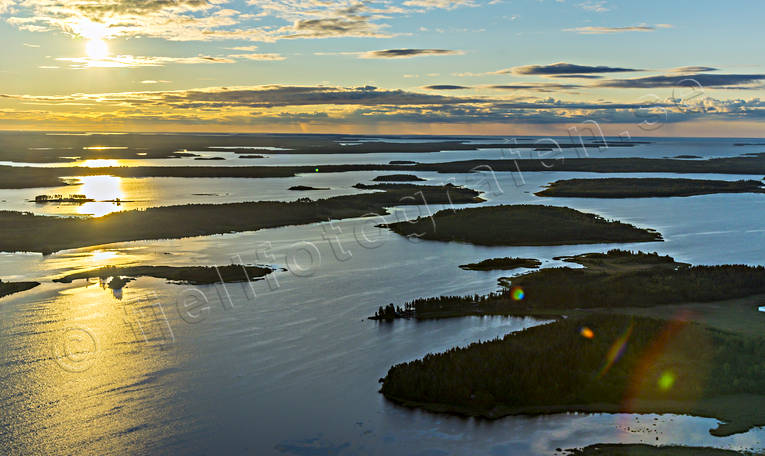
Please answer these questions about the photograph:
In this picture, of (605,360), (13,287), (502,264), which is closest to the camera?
(605,360)

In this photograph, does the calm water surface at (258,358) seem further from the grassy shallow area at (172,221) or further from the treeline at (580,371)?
the grassy shallow area at (172,221)

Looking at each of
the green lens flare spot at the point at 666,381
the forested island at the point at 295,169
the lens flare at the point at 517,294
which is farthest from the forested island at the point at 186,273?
the forested island at the point at 295,169

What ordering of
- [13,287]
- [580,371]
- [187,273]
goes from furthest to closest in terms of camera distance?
1. [187,273]
2. [13,287]
3. [580,371]

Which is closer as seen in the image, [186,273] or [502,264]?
[186,273]

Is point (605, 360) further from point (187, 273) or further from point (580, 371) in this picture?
point (187, 273)

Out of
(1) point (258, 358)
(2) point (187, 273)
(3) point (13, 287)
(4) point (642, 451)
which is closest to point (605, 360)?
(4) point (642, 451)
